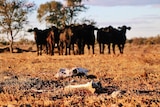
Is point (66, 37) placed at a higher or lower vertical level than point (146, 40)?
higher

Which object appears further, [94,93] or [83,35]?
[83,35]

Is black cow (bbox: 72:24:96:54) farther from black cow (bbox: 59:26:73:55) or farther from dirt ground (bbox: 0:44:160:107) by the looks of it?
dirt ground (bbox: 0:44:160:107)

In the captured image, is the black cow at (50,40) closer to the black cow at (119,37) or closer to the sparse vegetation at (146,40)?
the black cow at (119,37)

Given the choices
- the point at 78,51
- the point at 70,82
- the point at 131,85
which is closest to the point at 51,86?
the point at 70,82

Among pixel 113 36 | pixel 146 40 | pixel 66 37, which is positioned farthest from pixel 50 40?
pixel 146 40

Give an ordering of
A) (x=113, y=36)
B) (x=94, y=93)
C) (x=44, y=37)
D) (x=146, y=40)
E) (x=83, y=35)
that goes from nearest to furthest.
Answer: (x=94, y=93)
(x=83, y=35)
(x=113, y=36)
(x=44, y=37)
(x=146, y=40)

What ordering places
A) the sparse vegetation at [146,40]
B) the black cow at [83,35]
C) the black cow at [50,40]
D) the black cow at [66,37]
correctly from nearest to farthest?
the black cow at [83,35], the black cow at [66,37], the black cow at [50,40], the sparse vegetation at [146,40]

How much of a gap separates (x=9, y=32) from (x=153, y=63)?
1334 inches

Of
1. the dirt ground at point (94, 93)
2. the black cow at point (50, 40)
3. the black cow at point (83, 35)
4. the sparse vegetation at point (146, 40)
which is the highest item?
the dirt ground at point (94, 93)

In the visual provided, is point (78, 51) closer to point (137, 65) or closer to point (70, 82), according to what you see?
point (137, 65)

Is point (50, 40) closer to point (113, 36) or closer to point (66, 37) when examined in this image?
point (66, 37)

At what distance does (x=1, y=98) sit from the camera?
1255 cm

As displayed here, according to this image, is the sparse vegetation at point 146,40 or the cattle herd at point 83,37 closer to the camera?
the cattle herd at point 83,37

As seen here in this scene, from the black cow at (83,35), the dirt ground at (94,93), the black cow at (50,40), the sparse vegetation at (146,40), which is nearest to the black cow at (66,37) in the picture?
the black cow at (83,35)
